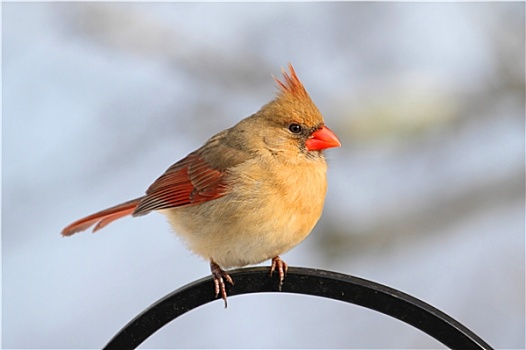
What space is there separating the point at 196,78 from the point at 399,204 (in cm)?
98

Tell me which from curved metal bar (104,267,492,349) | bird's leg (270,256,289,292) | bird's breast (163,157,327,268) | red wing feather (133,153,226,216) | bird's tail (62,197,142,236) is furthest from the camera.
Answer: bird's tail (62,197,142,236)

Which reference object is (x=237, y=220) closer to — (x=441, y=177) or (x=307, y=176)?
(x=307, y=176)

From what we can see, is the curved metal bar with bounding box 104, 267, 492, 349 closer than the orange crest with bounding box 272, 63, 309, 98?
Yes

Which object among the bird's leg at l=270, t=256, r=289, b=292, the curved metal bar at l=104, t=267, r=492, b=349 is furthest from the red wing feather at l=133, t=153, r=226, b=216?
the curved metal bar at l=104, t=267, r=492, b=349

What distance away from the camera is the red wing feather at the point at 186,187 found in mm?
2125

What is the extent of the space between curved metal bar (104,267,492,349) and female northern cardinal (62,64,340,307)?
274mm

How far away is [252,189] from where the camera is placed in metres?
2.04

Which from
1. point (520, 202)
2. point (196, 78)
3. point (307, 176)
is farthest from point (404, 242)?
point (307, 176)

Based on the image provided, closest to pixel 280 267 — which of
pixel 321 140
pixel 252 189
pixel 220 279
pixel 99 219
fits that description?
pixel 220 279

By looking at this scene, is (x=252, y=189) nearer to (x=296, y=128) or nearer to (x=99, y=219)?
(x=296, y=128)

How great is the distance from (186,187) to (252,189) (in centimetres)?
23

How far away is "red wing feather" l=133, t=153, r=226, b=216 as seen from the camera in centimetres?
212

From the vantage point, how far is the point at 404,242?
11.6 ft

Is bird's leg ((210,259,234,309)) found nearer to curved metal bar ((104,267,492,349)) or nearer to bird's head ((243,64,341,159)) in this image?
curved metal bar ((104,267,492,349))
